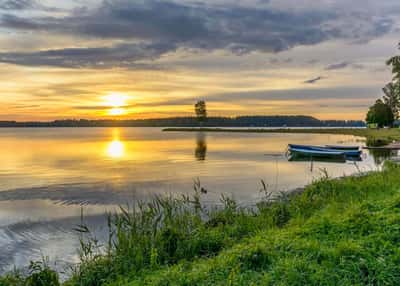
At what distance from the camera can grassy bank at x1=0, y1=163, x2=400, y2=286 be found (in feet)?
18.5

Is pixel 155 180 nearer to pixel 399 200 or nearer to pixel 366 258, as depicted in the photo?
pixel 399 200

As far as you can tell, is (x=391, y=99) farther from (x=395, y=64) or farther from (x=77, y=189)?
(x=77, y=189)

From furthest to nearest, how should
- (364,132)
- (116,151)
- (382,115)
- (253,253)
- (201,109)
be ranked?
(201,109)
(364,132)
(382,115)
(116,151)
(253,253)

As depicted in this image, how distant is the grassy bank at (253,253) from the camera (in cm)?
564

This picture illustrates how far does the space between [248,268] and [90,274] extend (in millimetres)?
3092

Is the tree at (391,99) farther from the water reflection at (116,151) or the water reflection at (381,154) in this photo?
the water reflection at (116,151)

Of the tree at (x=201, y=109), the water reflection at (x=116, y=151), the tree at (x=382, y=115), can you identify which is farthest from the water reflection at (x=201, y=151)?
the tree at (x=201, y=109)

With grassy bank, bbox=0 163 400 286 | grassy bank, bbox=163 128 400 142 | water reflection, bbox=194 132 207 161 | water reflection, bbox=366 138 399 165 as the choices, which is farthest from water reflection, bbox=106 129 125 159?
grassy bank, bbox=163 128 400 142

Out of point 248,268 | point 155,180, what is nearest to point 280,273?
point 248,268

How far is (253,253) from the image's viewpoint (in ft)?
20.7

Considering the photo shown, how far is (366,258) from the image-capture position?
19.6 feet

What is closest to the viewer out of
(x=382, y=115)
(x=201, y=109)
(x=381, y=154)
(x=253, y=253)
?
(x=253, y=253)

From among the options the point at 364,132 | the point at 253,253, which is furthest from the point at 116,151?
the point at 364,132

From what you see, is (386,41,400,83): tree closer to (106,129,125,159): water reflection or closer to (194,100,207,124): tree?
(106,129,125,159): water reflection
